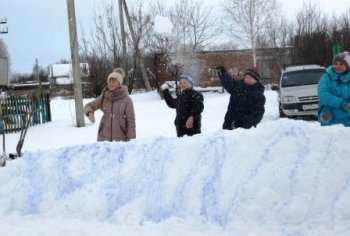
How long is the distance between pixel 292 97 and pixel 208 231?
35.8ft

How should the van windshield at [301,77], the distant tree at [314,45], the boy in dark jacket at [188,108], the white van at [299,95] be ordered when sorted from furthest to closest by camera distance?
the distant tree at [314,45] < the van windshield at [301,77] < the white van at [299,95] < the boy in dark jacket at [188,108]

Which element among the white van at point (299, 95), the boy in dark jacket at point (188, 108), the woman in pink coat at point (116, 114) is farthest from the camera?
the white van at point (299, 95)

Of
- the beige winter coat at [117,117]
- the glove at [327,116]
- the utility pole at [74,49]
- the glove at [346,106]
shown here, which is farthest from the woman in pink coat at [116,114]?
the utility pole at [74,49]

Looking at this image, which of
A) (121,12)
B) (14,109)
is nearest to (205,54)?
(121,12)

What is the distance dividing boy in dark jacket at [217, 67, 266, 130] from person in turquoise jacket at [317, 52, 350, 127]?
731mm

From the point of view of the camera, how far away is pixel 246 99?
5520mm

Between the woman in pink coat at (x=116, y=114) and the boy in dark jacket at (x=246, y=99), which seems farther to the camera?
the boy in dark jacket at (x=246, y=99)

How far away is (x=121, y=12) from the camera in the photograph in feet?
86.1

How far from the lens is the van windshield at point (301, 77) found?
14.9m

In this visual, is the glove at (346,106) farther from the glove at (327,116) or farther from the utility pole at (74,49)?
the utility pole at (74,49)

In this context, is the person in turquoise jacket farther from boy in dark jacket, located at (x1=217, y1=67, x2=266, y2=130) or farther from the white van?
the white van

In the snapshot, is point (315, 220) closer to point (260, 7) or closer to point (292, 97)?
point (292, 97)

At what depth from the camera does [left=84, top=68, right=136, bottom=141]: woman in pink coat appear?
5.39m

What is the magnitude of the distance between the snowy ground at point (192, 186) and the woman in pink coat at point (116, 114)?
0.81m
